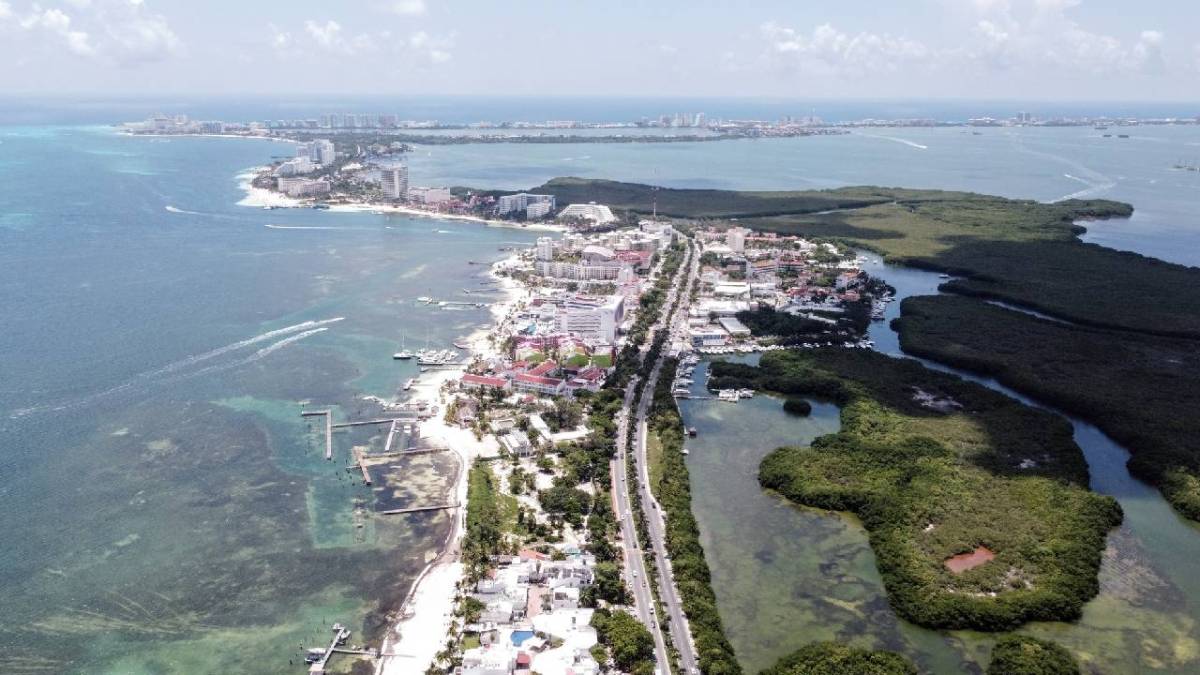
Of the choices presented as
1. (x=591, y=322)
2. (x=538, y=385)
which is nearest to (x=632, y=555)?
(x=538, y=385)

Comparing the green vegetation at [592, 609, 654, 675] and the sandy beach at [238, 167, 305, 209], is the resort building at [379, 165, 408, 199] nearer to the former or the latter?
the sandy beach at [238, 167, 305, 209]

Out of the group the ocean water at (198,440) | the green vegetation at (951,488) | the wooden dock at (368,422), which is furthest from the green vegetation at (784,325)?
Result: the wooden dock at (368,422)

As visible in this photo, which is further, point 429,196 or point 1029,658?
point 429,196

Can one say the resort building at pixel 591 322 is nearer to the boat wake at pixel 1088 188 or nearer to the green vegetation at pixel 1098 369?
the green vegetation at pixel 1098 369

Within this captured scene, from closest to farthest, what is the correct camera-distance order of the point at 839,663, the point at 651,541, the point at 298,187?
the point at 839,663 → the point at 651,541 → the point at 298,187

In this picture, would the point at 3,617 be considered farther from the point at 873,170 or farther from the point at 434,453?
the point at 873,170

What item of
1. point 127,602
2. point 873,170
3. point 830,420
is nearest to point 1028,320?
point 830,420

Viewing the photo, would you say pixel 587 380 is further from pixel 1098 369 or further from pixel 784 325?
pixel 1098 369
